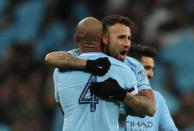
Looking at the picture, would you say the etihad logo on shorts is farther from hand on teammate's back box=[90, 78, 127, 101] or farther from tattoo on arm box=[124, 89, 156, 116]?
hand on teammate's back box=[90, 78, 127, 101]

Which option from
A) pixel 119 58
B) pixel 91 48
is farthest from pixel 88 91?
pixel 119 58

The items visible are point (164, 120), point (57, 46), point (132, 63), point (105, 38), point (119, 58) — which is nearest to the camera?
point (105, 38)

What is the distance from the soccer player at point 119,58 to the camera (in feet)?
11.0

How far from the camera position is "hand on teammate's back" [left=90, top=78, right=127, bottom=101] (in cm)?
327

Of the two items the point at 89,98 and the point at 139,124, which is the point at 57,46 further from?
the point at 89,98

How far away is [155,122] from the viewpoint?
4.26 meters

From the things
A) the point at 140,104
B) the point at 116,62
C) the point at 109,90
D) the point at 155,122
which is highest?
the point at 116,62

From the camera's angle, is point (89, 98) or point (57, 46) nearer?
point (89, 98)

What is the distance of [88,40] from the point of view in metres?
3.43

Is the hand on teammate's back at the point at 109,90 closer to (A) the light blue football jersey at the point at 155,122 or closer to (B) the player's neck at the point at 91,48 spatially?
(B) the player's neck at the point at 91,48

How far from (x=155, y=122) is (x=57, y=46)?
14.4ft

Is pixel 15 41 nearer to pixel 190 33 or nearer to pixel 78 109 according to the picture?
pixel 190 33

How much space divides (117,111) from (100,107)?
12cm

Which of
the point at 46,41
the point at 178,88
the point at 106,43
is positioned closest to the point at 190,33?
the point at 178,88
